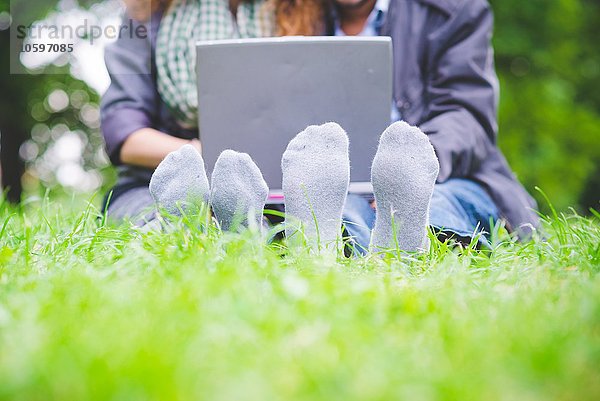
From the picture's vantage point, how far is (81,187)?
6.81m

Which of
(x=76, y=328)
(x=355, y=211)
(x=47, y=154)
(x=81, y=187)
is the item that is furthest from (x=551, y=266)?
(x=47, y=154)

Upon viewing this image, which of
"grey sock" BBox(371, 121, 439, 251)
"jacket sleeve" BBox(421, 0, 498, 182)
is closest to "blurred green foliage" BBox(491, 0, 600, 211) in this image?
"jacket sleeve" BBox(421, 0, 498, 182)

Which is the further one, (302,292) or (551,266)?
(551,266)

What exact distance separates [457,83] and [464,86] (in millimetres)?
21

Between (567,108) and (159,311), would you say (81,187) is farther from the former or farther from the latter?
(159,311)

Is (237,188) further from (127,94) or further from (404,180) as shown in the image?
(127,94)

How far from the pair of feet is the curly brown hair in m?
0.76


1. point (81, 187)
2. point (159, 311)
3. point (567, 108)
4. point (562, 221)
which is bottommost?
point (81, 187)

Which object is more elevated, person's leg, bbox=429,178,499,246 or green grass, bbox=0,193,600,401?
green grass, bbox=0,193,600,401

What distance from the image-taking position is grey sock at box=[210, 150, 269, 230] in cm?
122

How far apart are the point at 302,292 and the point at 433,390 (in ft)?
1.00

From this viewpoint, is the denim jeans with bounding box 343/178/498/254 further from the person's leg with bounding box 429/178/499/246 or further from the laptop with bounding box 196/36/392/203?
the laptop with bounding box 196/36/392/203

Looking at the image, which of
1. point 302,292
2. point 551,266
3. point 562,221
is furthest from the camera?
point 562,221

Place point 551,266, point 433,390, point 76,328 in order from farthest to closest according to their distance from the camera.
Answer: point 551,266 < point 76,328 < point 433,390
